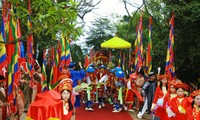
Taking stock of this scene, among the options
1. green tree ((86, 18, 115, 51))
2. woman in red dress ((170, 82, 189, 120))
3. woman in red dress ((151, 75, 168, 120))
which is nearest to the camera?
woman in red dress ((170, 82, 189, 120))

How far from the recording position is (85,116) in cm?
1198

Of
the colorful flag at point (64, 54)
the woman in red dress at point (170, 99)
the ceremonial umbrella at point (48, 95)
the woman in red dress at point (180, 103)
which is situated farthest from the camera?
the colorful flag at point (64, 54)

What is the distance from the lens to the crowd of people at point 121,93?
6742mm

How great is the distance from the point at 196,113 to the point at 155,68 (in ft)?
29.2

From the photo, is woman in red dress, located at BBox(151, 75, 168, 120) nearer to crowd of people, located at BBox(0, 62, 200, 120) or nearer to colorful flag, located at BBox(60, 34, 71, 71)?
crowd of people, located at BBox(0, 62, 200, 120)

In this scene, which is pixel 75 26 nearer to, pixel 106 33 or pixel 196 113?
pixel 196 113

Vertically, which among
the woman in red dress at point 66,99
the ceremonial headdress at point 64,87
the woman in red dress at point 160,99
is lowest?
the woman in red dress at point 160,99

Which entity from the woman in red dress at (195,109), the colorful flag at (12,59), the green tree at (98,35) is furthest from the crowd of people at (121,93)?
the green tree at (98,35)

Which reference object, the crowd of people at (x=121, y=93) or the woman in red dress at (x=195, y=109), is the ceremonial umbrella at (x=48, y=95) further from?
the woman in red dress at (x=195, y=109)

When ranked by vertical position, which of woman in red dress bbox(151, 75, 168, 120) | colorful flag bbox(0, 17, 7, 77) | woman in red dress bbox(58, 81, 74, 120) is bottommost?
woman in red dress bbox(151, 75, 168, 120)

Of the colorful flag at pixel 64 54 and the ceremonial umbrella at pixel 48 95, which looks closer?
the ceremonial umbrella at pixel 48 95

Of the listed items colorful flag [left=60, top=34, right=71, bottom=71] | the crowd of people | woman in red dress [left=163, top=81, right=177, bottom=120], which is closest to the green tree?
the crowd of people

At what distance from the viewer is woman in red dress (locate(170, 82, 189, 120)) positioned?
747 cm

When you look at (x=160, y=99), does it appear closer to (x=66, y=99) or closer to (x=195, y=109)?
(x=195, y=109)
